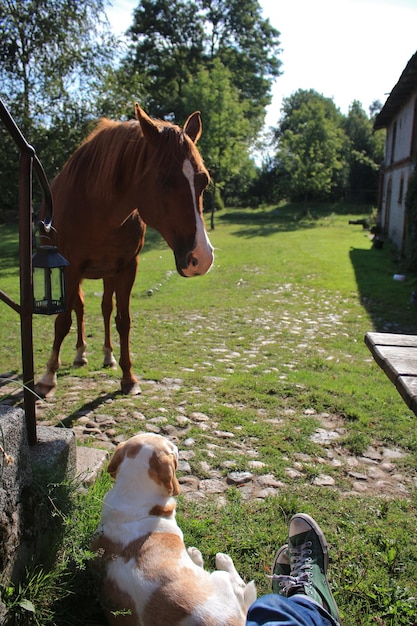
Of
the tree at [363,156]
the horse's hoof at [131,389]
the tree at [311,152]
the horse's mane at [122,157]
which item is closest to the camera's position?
the horse's mane at [122,157]

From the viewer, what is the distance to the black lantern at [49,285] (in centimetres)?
243

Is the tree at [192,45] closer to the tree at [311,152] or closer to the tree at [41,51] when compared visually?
the tree at [311,152]

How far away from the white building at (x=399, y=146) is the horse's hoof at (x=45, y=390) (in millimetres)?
13579

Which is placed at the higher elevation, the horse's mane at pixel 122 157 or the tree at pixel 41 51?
the tree at pixel 41 51

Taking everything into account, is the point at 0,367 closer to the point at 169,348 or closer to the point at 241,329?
the point at 169,348

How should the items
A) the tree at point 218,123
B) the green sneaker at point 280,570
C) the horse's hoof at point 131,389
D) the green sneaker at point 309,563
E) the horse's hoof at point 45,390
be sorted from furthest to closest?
the tree at point 218,123
the horse's hoof at point 131,389
the horse's hoof at point 45,390
the green sneaker at point 280,570
the green sneaker at point 309,563

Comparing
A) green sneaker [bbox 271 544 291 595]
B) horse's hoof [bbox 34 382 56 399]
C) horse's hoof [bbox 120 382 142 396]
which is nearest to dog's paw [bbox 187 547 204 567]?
green sneaker [bbox 271 544 291 595]

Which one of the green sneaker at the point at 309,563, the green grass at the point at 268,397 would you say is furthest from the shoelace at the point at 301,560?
the green grass at the point at 268,397

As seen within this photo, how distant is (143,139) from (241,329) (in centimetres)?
405

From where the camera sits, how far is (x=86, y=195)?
14.7 ft

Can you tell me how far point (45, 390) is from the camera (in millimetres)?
4781

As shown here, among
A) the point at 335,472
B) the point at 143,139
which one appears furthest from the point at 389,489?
the point at 143,139

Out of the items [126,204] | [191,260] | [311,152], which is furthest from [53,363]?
[311,152]

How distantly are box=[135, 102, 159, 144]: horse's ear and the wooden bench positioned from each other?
7.17 feet
